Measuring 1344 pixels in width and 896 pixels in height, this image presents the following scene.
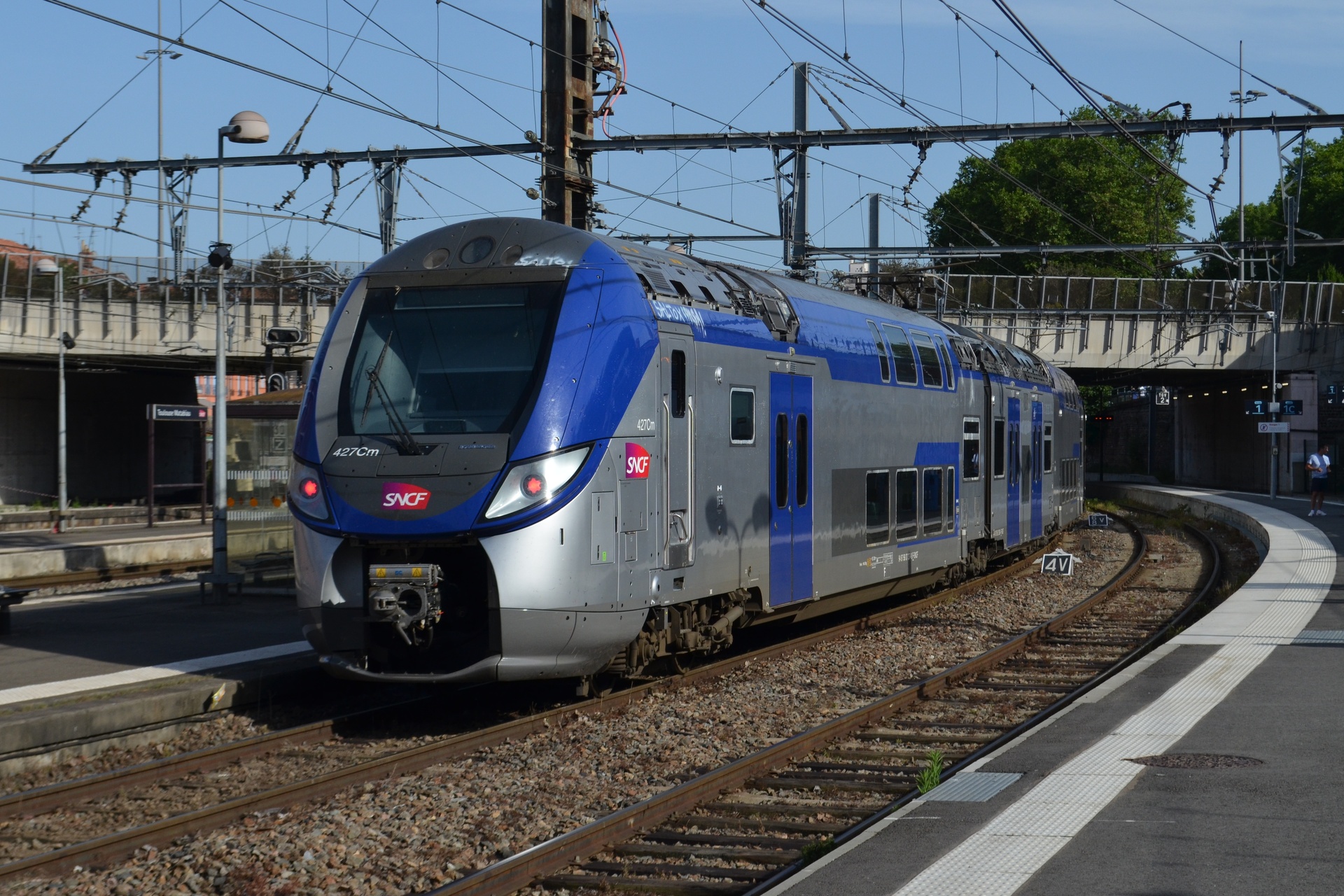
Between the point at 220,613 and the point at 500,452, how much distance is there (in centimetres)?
720

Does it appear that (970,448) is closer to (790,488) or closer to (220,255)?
(790,488)

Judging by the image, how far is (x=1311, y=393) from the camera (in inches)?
1935

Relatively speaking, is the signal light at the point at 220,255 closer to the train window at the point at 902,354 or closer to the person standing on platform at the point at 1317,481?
the train window at the point at 902,354

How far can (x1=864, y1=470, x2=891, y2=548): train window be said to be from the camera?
15.4 meters

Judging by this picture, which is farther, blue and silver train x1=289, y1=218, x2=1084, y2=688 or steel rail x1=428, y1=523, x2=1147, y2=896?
blue and silver train x1=289, y1=218, x2=1084, y2=688

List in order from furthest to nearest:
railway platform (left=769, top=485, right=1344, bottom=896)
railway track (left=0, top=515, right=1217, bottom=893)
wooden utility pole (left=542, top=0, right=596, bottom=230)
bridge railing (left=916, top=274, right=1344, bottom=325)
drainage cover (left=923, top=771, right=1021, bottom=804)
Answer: bridge railing (left=916, top=274, right=1344, bottom=325) → wooden utility pole (left=542, top=0, right=596, bottom=230) → drainage cover (left=923, top=771, right=1021, bottom=804) → railway track (left=0, top=515, right=1217, bottom=893) → railway platform (left=769, top=485, right=1344, bottom=896)

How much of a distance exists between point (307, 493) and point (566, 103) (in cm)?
986

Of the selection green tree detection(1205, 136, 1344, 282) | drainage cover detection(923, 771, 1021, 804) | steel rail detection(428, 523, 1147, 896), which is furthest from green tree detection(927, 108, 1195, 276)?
drainage cover detection(923, 771, 1021, 804)

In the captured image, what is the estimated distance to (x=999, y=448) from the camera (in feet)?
69.2

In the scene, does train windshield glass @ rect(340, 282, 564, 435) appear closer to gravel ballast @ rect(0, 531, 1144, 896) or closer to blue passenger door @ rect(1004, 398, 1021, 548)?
gravel ballast @ rect(0, 531, 1144, 896)

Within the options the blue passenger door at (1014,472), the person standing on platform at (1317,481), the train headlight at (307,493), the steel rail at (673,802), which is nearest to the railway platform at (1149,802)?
the steel rail at (673,802)

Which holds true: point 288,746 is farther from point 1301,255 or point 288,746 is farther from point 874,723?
point 1301,255

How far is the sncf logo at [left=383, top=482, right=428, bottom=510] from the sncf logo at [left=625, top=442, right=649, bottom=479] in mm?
1508

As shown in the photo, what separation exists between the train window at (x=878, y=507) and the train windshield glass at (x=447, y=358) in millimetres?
5918
